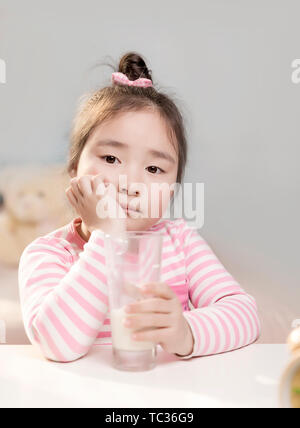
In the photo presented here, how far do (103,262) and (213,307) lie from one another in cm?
21

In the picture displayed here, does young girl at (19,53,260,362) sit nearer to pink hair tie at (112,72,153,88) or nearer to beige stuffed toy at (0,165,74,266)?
pink hair tie at (112,72,153,88)

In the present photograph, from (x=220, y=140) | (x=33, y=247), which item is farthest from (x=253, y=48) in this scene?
(x=33, y=247)

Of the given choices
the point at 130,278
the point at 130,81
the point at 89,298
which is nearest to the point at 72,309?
the point at 89,298

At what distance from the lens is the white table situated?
1.94 ft

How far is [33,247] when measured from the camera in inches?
39.7

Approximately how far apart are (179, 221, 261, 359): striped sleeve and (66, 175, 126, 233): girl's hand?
0.60ft

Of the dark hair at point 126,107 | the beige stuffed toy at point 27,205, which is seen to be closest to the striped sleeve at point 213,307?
the dark hair at point 126,107

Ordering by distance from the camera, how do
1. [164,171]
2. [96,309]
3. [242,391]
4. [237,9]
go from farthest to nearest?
[237,9], [164,171], [96,309], [242,391]

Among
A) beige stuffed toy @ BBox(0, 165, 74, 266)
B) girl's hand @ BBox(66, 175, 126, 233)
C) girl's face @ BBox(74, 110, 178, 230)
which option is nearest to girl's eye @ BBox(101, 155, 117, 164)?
girl's face @ BBox(74, 110, 178, 230)

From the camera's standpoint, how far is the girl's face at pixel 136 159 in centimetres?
106

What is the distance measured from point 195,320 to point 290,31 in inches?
38.5

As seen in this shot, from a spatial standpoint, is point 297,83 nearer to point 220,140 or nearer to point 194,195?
point 220,140

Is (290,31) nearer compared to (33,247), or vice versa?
(33,247)

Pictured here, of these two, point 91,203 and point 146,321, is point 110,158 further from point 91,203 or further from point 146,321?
point 146,321
